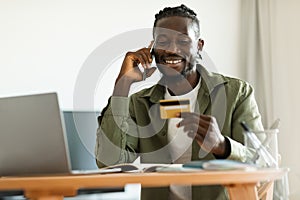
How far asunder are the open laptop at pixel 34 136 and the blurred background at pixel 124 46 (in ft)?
5.17

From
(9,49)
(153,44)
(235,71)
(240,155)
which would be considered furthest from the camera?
(235,71)

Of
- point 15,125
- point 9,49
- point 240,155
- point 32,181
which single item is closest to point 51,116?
point 15,125

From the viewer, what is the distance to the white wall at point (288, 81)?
121 inches

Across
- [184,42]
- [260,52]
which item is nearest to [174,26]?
[184,42]

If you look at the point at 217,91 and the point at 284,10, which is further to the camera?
the point at 284,10

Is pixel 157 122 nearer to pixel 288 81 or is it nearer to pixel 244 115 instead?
pixel 244 115

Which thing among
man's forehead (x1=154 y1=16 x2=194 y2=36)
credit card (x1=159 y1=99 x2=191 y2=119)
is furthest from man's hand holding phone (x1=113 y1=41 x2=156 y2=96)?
credit card (x1=159 y1=99 x2=191 y2=119)

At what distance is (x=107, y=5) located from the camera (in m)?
3.13

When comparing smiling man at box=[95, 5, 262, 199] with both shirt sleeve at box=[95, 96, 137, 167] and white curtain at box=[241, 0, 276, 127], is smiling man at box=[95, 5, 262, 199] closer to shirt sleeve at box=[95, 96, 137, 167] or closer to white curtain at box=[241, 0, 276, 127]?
shirt sleeve at box=[95, 96, 137, 167]

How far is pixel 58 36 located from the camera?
296 centimetres

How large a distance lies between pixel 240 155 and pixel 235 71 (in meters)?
2.12

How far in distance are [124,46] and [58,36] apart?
0.43 metres

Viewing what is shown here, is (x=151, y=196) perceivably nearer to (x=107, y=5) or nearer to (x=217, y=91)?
→ (x=217, y=91)

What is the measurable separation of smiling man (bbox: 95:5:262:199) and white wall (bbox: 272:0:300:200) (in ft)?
3.86
